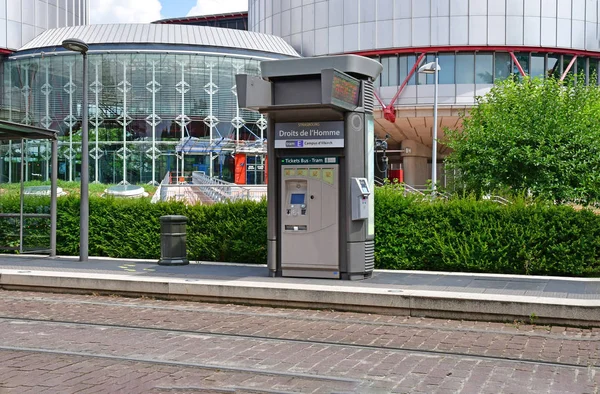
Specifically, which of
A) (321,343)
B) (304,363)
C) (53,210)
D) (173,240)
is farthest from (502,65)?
(304,363)

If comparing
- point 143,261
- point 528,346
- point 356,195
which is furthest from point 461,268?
point 143,261

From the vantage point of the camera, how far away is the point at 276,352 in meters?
8.29

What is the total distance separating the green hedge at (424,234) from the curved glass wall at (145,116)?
Answer: 127 ft

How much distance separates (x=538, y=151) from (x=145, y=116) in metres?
39.5

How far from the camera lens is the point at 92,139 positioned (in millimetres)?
56312

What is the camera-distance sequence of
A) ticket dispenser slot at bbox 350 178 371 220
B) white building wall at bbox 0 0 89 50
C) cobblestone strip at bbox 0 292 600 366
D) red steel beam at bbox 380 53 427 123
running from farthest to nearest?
1. white building wall at bbox 0 0 89 50
2. red steel beam at bbox 380 53 427 123
3. ticket dispenser slot at bbox 350 178 371 220
4. cobblestone strip at bbox 0 292 600 366

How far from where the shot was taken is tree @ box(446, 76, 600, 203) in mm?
21844

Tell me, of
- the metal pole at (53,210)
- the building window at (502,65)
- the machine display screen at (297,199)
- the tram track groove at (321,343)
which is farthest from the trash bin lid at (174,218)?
the building window at (502,65)

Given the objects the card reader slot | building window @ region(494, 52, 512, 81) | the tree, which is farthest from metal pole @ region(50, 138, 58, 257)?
building window @ region(494, 52, 512, 81)

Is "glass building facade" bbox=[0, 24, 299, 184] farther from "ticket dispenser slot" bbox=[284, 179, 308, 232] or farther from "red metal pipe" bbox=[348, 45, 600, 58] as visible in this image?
"ticket dispenser slot" bbox=[284, 179, 308, 232]

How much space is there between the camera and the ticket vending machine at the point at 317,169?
12680 millimetres

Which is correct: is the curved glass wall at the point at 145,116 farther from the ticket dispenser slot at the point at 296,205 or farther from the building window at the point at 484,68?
the ticket dispenser slot at the point at 296,205

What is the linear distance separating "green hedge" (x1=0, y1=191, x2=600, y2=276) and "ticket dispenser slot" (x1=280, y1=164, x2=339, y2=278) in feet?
5.70

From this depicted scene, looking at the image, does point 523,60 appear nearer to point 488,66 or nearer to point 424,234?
point 488,66
